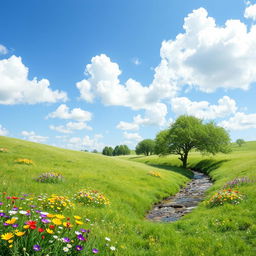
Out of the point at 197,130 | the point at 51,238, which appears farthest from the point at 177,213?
the point at 197,130

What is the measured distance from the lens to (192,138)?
175ft

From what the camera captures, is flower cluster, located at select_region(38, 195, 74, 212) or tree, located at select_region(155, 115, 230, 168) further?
tree, located at select_region(155, 115, 230, 168)

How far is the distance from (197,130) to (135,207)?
142ft

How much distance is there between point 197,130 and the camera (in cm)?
5409

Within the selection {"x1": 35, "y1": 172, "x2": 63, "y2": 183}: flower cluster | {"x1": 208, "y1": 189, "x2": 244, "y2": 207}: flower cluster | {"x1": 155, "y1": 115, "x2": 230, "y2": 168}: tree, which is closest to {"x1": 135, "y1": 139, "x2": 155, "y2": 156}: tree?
{"x1": 155, "y1": 115, "x2": 230, "y2": 168}: tree

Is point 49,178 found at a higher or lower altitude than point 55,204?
higher

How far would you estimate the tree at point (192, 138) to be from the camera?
53.6 metres

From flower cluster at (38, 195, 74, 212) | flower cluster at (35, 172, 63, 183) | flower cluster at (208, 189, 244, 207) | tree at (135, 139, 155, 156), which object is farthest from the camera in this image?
tree at (135, 139, 155, 156)

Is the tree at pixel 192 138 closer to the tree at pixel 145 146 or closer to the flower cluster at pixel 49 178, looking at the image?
the flower cluster at pixel 49 178

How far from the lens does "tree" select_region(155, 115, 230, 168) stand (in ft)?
176

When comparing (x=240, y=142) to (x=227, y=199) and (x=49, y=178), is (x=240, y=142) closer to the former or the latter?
(x=227, y=199)

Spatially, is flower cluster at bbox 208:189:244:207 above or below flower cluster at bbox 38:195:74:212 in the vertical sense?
below

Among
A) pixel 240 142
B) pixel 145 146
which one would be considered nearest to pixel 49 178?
pixel 145 146

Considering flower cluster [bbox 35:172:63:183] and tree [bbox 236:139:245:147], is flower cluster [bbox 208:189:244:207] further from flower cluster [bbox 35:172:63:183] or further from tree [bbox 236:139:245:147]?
tree [bbox 236:139:245:147]
